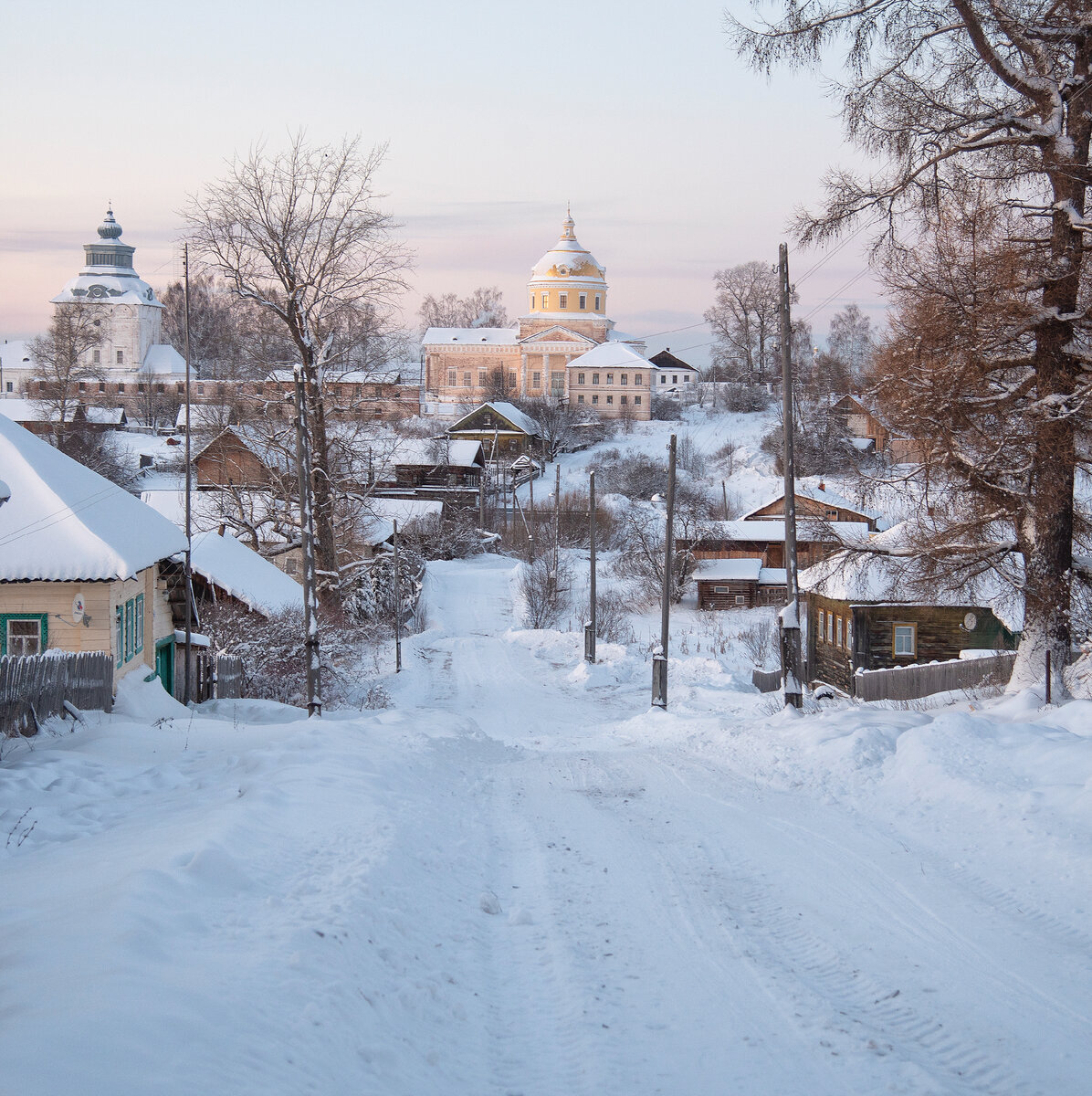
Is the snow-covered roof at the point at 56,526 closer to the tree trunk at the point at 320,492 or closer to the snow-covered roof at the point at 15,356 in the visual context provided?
the tree trunk at the point at 320,492

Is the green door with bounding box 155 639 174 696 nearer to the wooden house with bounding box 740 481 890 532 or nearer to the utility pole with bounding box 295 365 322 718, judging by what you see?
the utility pole with bounding box 295 365 322 718

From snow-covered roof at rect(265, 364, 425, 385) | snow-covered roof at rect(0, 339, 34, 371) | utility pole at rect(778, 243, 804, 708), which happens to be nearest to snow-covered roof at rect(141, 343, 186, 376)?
snow-covered roof at rect(0, 339, 34, 371)

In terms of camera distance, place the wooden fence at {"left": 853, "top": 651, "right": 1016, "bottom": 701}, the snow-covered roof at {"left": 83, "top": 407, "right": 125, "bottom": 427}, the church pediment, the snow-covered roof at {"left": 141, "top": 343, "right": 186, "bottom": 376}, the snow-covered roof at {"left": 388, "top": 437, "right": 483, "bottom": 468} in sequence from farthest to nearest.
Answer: the snow-covered roof at {"left": 141, "top": 343, "right": 186, "bottom": 376} < the church pediment < the snow-covered roof at {"left": 83, "top": 407, "right": 125, "bottom": 427} < the snow-covered roof at {"left": 388, "top": 437, "right": 483, "bottom": 468} < the wooden fence at {"left": 853, "top": 651, "right": 1016, "bottom": 701}

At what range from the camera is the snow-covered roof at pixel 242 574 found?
24.1 meters

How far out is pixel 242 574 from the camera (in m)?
25.4

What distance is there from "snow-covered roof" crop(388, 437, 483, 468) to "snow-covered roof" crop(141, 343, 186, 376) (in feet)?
148

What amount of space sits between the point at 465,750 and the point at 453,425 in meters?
61.5

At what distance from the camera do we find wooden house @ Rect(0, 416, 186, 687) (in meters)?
15.5

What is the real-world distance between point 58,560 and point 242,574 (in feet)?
32.2

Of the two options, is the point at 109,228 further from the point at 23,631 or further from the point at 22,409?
the point at 23,631

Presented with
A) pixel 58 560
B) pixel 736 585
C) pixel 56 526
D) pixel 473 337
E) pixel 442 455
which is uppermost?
pixel 473 337

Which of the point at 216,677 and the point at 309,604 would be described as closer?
the point at 309,604

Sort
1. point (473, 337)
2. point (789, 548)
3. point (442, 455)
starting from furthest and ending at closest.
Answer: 1. point (473, 337)
2. point (442, 455)
3. point (789, 548)

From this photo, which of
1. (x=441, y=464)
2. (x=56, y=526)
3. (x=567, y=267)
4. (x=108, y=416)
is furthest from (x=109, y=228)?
(x=56, y=526)
